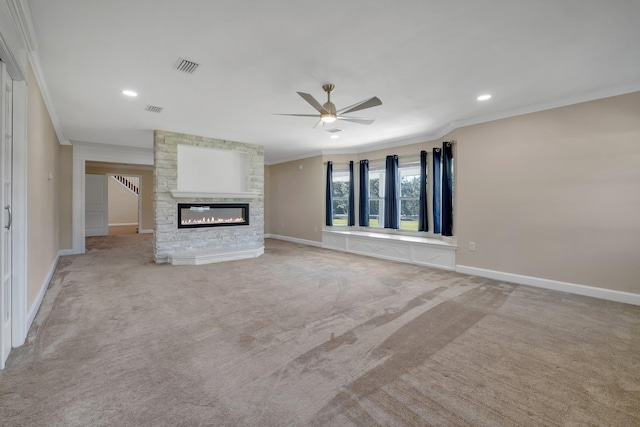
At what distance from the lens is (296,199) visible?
331 inches

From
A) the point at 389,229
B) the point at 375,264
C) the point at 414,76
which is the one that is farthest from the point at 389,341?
the point at 389,229

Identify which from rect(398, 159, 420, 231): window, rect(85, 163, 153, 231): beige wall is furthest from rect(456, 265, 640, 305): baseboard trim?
rect(85, 163, 153, 231): beige wall

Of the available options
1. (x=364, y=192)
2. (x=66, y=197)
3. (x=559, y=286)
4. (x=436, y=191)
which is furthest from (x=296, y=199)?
(x=559, y=286)

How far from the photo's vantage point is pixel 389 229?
21.9ft

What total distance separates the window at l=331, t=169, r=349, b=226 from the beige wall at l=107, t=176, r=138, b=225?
9.83 metres

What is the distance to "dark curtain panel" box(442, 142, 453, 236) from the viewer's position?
5.18 metres

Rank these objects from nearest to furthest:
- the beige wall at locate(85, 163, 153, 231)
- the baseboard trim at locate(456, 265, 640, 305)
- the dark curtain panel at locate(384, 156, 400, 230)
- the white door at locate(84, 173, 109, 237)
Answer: the baseboard trim at locate(456, 265, 640, 305) < the dark curtain panel at locate(384, 156, 400, 230) < the white door at locate(84, 173, 109, 237) < the beige wall at locate(85, 163, 153, 231)

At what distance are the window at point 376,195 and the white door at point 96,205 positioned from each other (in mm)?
8854

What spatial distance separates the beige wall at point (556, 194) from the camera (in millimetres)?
3473

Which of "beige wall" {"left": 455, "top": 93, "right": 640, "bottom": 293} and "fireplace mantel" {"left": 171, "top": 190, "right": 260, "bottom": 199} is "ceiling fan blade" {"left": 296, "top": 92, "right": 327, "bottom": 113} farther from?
"fireplace mantel" {"left": 171, "top": 190, "right": 260, "bottom": 199}

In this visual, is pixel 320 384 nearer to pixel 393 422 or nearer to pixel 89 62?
pixel 393 422

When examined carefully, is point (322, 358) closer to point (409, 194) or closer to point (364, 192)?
point (409, 194)

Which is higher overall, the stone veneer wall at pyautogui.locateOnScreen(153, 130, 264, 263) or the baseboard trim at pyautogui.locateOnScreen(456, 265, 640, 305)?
the stone veneer wall at pyautogui.locateOnScreen(153, 130, 264, 263)

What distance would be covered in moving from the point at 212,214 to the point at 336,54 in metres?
4.66
